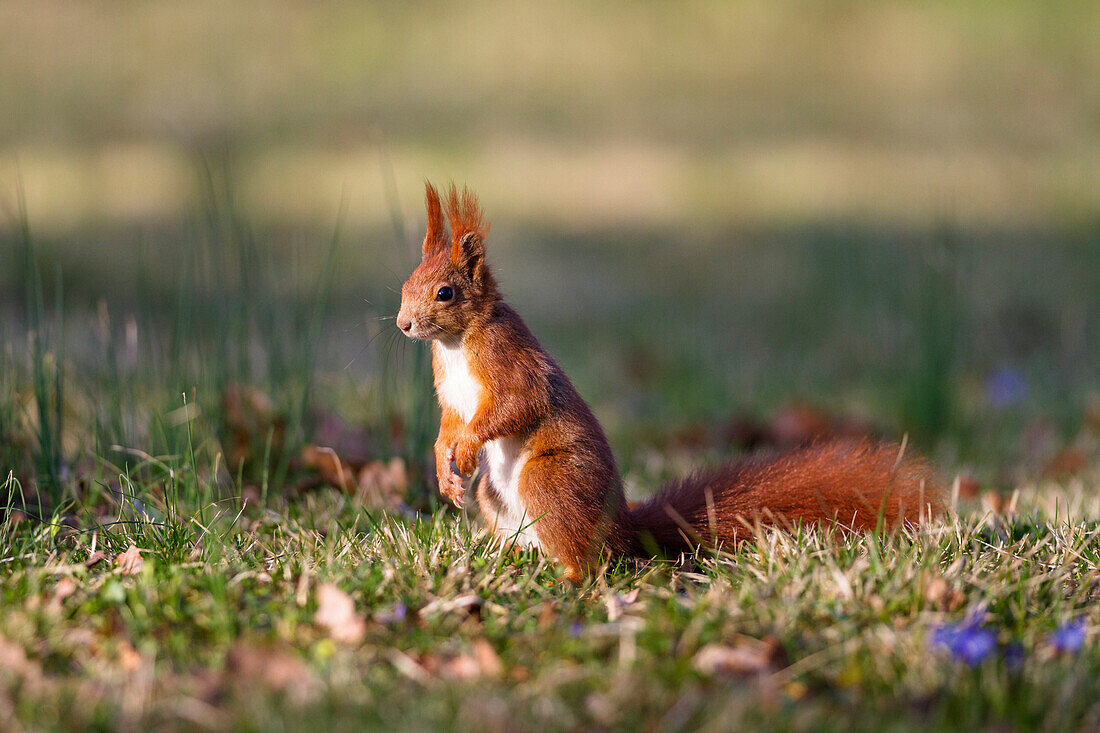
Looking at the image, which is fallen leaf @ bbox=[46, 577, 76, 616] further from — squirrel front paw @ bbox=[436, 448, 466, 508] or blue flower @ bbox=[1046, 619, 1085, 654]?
Result: blue flower @ bbox=[1046, 619, 1085, 654]

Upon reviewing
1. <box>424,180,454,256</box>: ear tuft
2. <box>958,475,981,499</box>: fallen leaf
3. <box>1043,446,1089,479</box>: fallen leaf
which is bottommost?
<box>1043,446,1089,479</box>: fallen leaf

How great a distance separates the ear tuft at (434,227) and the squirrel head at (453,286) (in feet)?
0.08

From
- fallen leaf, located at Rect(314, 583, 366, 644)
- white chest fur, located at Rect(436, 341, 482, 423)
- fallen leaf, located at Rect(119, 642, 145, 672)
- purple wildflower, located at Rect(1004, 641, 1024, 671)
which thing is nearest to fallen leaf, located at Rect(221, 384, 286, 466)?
white chest fur, located at Rect(436, 341, 482, 423)

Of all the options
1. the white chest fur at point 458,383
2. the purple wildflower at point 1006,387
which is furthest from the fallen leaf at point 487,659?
the purple wildflower at point 1006,387

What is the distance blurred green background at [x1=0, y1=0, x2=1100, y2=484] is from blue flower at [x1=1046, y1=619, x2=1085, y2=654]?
73.2 inches

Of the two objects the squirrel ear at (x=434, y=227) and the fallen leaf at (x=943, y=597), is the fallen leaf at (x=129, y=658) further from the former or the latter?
the fallen leaf at (x=943, y=597)

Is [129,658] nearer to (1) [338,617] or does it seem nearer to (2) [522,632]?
(1) [338,617]

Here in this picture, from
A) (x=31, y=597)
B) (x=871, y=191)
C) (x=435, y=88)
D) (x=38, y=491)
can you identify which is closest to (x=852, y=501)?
(x=31, y=597)

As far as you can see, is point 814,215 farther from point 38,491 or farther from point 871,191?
point 38,491

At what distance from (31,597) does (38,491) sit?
0.80 m

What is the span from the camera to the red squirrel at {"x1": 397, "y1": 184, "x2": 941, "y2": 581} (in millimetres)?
2677

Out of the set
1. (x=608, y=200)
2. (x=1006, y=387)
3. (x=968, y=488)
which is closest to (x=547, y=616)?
(x=968, y=488)

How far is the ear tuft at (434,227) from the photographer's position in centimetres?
284

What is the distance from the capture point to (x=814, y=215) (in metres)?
10.1
